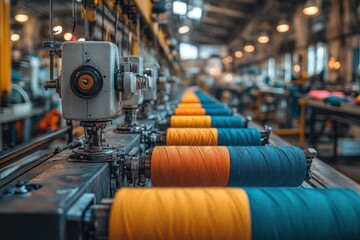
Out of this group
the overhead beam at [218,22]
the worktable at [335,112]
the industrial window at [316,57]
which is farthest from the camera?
the overhead beam at [218,22]

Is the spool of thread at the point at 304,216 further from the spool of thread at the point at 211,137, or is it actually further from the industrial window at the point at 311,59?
the industrial window at the point at 311,59

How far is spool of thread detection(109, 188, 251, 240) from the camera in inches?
32.7

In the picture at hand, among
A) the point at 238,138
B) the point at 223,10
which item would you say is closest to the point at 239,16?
the point at 223,10

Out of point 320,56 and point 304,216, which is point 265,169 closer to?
point 304,216

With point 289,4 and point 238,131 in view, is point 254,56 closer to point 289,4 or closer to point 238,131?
point 289,4

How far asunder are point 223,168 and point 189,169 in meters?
0.12

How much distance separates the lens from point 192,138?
6.30 ft

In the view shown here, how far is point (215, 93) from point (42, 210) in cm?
1754

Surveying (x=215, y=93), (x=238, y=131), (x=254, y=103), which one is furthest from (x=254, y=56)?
(x=238, y=131)

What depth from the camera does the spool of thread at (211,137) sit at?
1924 mm

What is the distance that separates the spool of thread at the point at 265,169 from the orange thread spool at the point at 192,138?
564 millimetres

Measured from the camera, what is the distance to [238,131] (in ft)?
6.55

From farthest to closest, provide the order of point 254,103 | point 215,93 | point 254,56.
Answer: point 254,56 < point 215,93 < point 254,103

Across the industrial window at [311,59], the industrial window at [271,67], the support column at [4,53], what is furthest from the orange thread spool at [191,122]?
the industrial window at [271,67]
